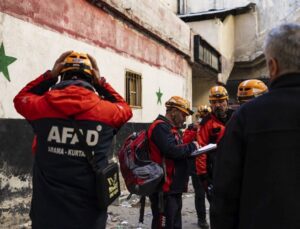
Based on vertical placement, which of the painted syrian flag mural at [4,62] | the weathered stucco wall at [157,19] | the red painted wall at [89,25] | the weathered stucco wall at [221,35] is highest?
the weathered stucco wall at [221,35]

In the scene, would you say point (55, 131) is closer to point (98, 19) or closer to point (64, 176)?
point (64, 176)

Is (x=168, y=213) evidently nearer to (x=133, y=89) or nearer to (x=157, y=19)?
(x=133, y=89)

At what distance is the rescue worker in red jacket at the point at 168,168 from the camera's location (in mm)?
3973

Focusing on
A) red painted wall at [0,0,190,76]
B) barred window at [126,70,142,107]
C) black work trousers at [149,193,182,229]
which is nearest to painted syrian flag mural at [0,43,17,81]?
red painted wall at [0,0,190,76]

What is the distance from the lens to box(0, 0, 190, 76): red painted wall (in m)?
5.70

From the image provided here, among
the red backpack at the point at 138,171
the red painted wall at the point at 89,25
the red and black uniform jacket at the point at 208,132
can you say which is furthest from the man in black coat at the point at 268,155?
the red painted wall at the point at 89,25

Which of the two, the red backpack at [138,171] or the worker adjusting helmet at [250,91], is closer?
the red backpack at [138,171]

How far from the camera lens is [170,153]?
3939 mm

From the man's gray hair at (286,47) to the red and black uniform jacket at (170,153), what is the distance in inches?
81.4

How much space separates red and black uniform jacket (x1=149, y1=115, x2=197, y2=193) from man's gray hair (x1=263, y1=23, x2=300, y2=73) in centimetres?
207

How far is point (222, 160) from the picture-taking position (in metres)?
2.05

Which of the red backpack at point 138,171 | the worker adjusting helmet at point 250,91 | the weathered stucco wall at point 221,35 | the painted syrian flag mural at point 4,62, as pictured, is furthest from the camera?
the weathered stucco wall at point 221,35

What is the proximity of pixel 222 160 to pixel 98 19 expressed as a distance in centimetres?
613

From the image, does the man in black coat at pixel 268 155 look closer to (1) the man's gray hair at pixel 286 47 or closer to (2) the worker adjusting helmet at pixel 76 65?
(1) the man's gray hair at pixel 286 47
